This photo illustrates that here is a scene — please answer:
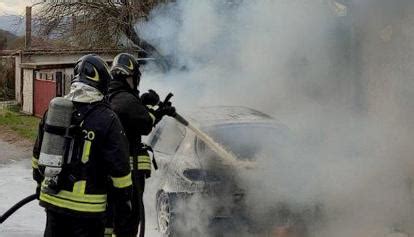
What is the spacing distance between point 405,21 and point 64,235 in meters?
4.70

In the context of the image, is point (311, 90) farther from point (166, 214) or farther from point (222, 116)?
point (166, 214)

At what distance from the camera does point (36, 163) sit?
3740 millimetres

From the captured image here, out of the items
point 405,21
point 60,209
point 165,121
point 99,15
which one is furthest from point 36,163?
point 99,15

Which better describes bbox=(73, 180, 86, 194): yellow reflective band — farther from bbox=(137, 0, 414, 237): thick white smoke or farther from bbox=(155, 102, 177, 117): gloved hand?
bbox=(137, 0, 414, 237): thick white smoke

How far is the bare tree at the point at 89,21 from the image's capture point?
52.8 feet

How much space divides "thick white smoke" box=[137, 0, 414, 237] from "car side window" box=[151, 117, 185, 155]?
86 cm

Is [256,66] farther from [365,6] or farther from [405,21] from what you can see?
[405,21]

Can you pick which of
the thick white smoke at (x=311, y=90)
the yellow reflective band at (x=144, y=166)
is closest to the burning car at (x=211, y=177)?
the thick white smoke at (x=311, y=90)

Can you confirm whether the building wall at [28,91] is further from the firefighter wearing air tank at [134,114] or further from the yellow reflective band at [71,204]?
the yellow reflective band at [71,204]

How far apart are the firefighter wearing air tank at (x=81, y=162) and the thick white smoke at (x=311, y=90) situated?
188 cm

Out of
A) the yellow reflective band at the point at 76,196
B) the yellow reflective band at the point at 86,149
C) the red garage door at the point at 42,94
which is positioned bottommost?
the red garage door at the point at 42,94

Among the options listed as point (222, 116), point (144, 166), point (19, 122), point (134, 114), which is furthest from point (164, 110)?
point (19, 122)

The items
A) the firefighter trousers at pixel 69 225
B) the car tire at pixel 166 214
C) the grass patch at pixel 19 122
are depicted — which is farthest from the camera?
the grass patch at pixel 19 122

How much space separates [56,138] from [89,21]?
14244 mm
